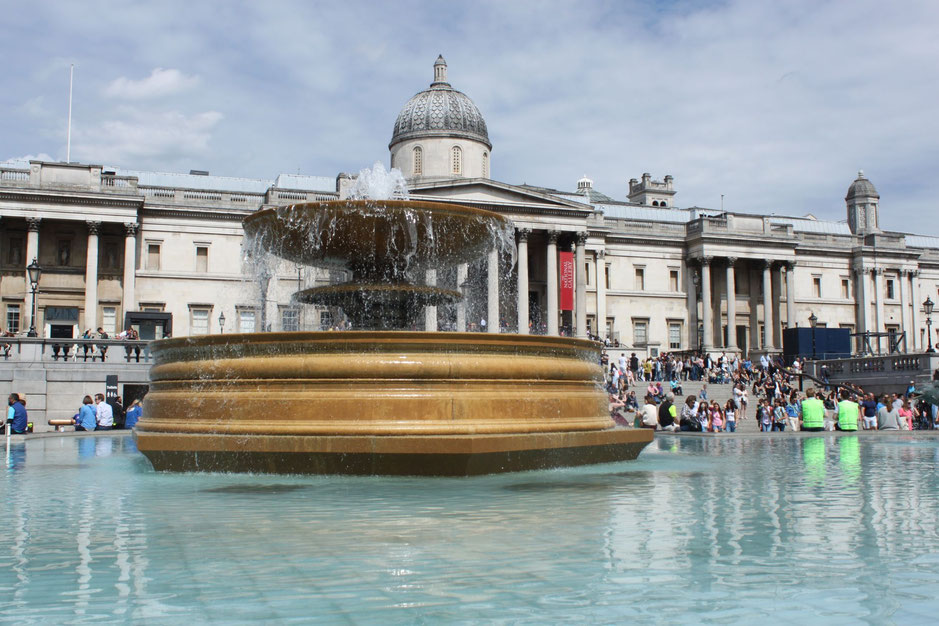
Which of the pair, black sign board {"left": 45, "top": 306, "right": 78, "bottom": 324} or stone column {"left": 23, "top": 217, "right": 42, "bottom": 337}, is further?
black sign board {"left": 45, "top": 306, "right": 78, "bottom": 324}

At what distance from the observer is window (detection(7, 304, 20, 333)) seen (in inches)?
1700

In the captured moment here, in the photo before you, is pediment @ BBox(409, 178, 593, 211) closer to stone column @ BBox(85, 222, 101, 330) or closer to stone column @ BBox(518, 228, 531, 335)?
stone column @ BBox(518, 228, 531, 335)

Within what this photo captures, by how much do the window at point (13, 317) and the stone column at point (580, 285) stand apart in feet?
91.1

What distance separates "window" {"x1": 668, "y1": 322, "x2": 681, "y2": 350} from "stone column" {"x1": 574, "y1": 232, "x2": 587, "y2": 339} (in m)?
8.20

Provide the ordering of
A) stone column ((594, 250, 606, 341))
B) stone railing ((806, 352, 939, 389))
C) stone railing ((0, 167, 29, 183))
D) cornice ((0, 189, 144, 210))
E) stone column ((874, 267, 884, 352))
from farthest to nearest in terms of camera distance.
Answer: stone column ((874, 267, 884, 352)) < stone column ((594, 250, 606, 341)) < stone railing ((0, 167, 29, 183)) < cornice ((0, 189, 144, 210)) < stone railing ((806, 352, 939, 389))

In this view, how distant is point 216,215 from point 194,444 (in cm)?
4003

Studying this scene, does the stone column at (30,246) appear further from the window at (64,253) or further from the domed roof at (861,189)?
the domed roof at (861,189)

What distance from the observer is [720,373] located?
38.5 m

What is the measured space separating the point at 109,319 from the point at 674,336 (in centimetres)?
3218

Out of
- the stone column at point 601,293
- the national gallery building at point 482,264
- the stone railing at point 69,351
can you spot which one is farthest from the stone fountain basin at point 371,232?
the stone column at point 601,293

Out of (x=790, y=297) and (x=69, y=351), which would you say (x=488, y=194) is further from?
(x=69, y=351)

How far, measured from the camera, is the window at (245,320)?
4424 centimetres

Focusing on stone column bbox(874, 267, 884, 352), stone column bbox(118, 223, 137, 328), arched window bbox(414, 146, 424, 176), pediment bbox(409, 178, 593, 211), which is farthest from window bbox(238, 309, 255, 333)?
stone column bbox(874, 267, 884, 352)

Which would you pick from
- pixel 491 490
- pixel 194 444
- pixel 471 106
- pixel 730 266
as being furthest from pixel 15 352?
pixel 730 266
